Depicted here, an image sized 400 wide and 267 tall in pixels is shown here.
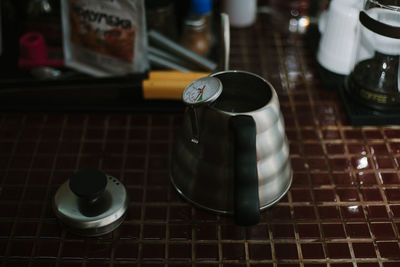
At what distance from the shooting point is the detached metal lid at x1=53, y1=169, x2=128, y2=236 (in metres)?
0.64

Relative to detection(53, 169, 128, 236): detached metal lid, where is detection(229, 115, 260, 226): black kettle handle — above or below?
above

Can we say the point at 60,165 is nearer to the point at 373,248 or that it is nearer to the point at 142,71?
the point at 142,71

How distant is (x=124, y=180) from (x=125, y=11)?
0.28 meters

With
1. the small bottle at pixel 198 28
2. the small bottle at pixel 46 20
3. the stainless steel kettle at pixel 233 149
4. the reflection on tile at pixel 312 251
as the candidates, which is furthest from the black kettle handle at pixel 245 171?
the small bottle at pixel 46 20

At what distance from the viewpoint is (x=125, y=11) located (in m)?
0.82

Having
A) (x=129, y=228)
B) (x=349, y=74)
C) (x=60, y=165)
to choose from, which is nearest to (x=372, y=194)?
(x=349, y=74)

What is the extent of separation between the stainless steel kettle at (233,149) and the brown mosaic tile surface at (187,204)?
42 millimetres

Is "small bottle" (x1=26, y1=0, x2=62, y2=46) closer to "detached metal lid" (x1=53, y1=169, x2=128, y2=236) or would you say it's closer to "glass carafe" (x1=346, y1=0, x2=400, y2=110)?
"detached metal lid" (x1=53, y1=169, x2=128, y2=236)

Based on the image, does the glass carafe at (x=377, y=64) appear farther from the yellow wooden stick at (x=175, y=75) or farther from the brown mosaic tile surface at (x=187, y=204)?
the yellow wooden stick at (x=175, y=75)

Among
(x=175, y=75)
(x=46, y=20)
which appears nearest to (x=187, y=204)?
(x=175, y=75)

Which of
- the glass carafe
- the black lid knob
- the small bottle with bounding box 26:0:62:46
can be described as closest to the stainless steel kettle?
the black lid knob

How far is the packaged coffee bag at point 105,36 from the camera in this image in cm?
82

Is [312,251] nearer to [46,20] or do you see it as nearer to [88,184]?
[88,184]

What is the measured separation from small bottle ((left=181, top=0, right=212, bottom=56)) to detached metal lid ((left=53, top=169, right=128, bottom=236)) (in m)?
0.36
